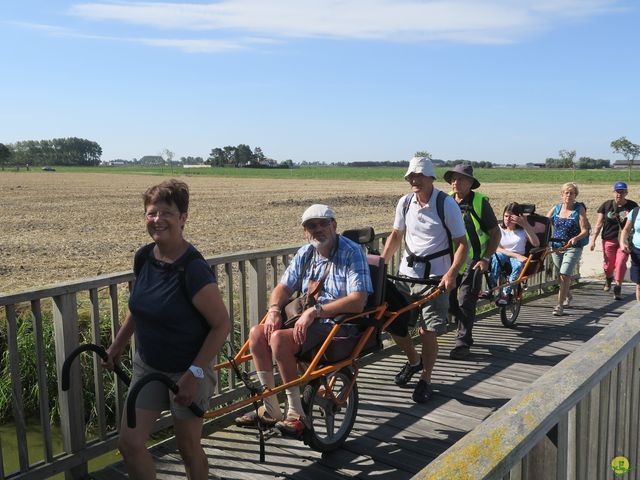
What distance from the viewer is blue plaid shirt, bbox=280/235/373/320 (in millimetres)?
4016

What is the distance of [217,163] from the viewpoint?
167 metres

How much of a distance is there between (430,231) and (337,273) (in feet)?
4.35

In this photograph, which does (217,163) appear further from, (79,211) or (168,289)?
(168,289)

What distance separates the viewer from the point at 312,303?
4105 millimetres

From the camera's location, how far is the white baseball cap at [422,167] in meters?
4.96

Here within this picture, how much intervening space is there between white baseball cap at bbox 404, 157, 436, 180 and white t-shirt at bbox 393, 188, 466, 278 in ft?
0.70

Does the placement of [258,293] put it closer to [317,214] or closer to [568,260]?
[317,214]

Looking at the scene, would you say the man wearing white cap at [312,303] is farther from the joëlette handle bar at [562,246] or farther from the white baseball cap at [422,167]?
the joëlette handle bar at [562,246]

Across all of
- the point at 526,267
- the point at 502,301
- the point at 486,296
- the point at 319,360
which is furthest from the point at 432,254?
the point at 526,267

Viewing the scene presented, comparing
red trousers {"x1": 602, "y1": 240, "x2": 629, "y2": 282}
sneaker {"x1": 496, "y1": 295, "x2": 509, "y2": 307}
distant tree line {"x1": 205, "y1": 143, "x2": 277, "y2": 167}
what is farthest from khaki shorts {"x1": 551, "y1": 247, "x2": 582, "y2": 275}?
distant tree line {"x1": 205, "y1": 143, "x2": 277, "y2": 167}

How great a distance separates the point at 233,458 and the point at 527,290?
6406 mm

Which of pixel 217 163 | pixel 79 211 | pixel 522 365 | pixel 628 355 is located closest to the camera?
pixel 628 355

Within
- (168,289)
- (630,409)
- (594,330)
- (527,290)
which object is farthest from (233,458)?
(527,290)

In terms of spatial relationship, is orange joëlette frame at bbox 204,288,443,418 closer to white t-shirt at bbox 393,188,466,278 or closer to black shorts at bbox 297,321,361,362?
black shorts at bbox 297,321,361,362
